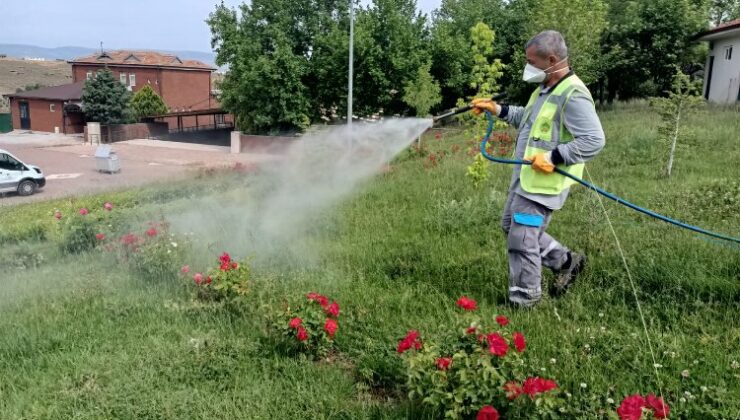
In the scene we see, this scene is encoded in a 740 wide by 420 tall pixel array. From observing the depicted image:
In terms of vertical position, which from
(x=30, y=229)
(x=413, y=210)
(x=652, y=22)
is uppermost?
(x=652, y=22)

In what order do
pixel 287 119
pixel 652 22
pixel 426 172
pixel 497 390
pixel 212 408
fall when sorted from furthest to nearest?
Result: pixel 287 119, pixel 652 22, pixel 426 172, pixel 212 408, pixel 497 390

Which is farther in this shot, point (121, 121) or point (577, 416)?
point (121, 121)

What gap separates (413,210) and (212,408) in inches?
174

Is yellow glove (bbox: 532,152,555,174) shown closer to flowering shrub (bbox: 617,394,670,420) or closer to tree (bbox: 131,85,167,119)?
flowering shrub (bbox: 617,394,670,420)

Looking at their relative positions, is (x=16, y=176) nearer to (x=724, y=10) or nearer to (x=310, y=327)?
(x=310, y=327)

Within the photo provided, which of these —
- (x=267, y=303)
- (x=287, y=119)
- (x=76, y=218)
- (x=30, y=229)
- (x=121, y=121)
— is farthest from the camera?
(x=121, y=121)

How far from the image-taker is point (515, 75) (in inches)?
927

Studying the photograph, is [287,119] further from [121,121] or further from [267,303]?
[267,303]

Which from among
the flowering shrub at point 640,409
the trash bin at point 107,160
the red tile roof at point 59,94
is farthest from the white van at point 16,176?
the red tile roof at point 59,94

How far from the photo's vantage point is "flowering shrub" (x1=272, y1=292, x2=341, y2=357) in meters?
3.45

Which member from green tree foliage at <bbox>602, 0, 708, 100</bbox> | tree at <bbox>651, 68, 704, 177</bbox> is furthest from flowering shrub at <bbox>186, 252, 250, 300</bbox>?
green tree foliage at <bbox>602, 0, 708, 100</bbox>

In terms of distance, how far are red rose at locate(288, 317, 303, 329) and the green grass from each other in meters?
0.22

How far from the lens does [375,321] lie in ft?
12.8

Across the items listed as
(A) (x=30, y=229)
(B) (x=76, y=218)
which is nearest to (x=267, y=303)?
(B) (x=76, y=218)
